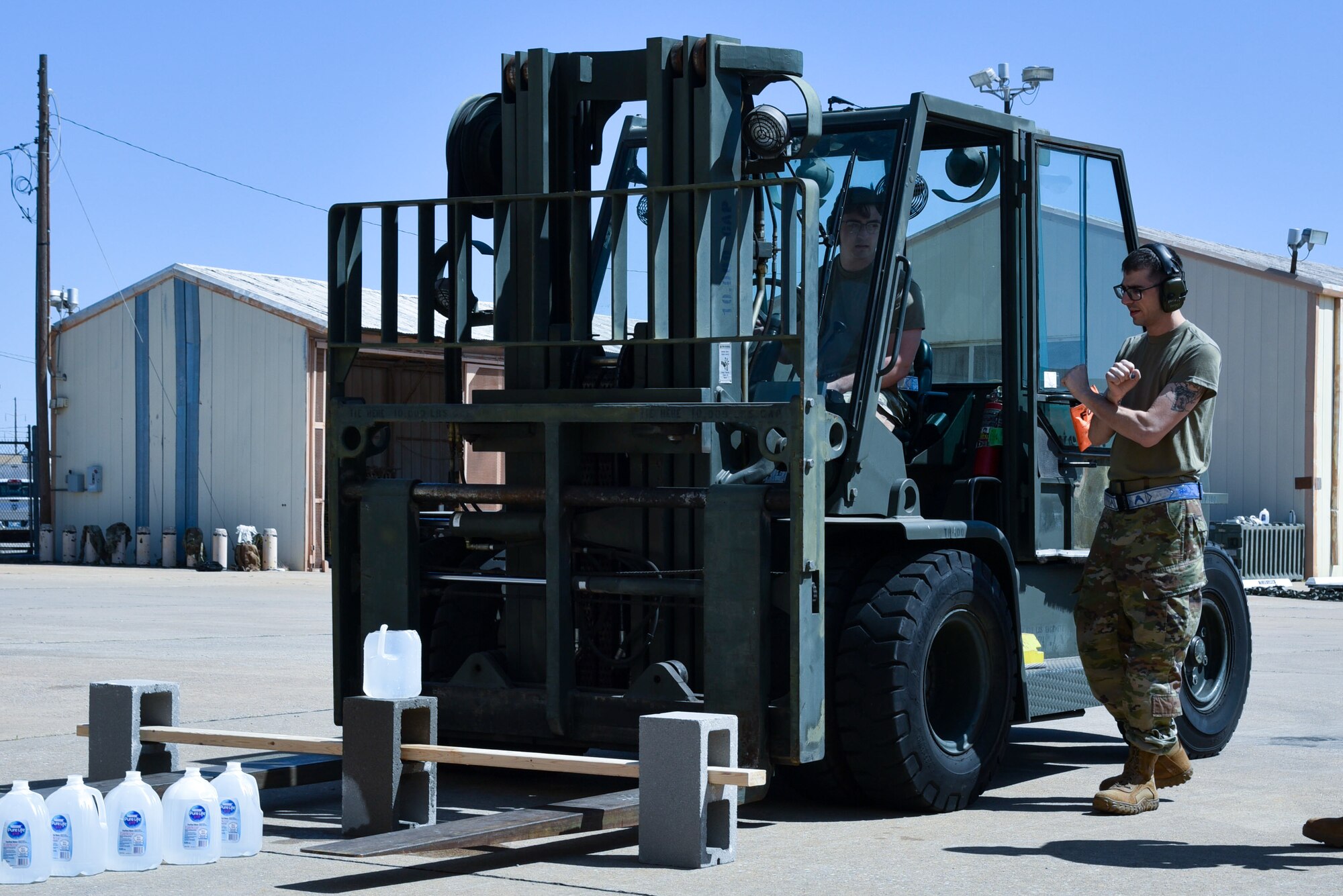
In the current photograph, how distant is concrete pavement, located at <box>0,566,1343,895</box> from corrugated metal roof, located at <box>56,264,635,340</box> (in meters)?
15.2

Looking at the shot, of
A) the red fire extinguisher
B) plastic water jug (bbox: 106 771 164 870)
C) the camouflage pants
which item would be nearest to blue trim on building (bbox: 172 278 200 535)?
the red fire extinguisher

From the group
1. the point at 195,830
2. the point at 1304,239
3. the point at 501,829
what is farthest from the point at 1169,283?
the point at 1304,239

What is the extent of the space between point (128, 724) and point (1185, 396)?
405 centimetres

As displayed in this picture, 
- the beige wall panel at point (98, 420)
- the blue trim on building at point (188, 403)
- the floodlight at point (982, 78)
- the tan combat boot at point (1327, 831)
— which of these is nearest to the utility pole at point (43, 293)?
the beige wall panel at point (98, 420)

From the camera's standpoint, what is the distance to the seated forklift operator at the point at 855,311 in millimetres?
6891

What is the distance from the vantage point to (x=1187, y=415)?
6.73m

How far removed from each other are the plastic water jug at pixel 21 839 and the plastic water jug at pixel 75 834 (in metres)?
0.08

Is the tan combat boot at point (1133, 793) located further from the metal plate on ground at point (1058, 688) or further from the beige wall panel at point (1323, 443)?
the beige wall panel at point (1323, 443)

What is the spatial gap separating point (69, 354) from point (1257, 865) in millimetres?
27696

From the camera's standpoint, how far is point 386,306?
707cm

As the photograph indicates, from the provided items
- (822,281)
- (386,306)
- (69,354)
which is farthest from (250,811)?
(69,354)

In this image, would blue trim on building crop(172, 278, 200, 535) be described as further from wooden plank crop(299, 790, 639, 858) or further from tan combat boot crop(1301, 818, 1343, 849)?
tan combat boot crop(1301, 818, 1343, 849)

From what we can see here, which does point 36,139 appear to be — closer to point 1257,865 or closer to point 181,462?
point 181,462

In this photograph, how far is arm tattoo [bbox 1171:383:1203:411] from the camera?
6.66 metres
